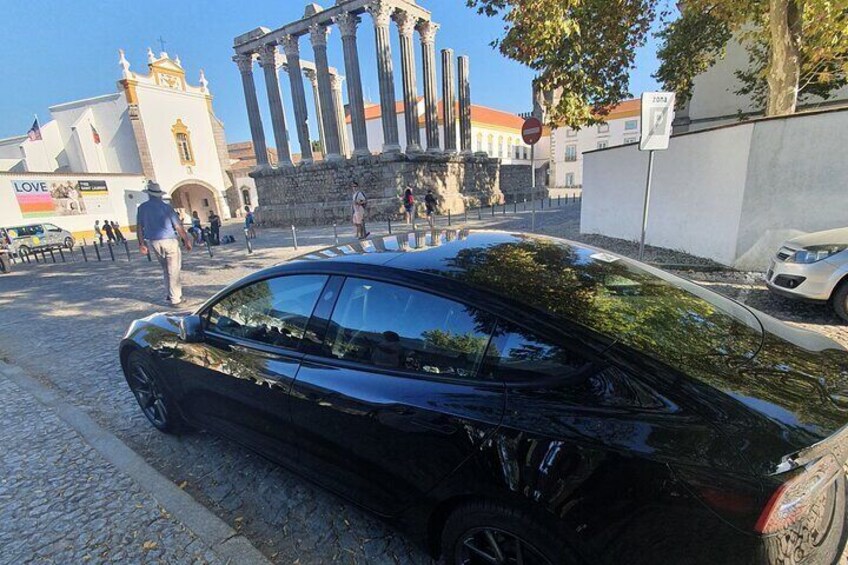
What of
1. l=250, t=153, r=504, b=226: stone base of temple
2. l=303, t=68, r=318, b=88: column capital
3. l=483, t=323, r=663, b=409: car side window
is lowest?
l=483, t=323, r=663, b=409: car side window

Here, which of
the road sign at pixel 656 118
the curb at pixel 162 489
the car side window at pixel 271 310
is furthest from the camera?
the road sign at pixel 656 118

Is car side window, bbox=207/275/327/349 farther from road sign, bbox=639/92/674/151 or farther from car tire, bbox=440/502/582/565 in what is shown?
road sign, bbox=639/92/674/151

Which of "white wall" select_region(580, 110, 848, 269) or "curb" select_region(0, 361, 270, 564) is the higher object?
"white wall" select_region(580, 110, 848, 269)

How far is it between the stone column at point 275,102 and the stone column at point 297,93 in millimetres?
1073

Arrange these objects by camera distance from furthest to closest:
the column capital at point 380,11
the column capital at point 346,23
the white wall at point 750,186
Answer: the column capital at point 346,23, the column capital at point 380,11, the white wall at point 750,186

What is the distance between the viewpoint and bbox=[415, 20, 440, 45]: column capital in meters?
25.8

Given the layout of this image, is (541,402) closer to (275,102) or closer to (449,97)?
(449,97)

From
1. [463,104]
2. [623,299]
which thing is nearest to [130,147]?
[463,104]

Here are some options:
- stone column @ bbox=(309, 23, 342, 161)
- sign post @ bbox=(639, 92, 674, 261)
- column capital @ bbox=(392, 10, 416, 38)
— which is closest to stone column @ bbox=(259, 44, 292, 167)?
stone column @ bbox=(309, 23, 342, 161)

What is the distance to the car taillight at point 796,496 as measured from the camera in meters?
1.18

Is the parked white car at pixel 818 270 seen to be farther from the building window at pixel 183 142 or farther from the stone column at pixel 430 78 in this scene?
the building window at pixel 183 142

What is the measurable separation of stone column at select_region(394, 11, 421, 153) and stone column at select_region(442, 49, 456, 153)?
3.17 meters

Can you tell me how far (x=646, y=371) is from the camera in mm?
1411

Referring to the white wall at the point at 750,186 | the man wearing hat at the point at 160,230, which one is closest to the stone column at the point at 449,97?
the white wall at the point at 750,186
